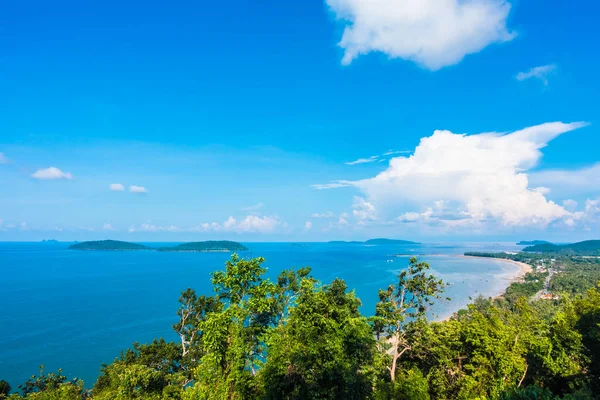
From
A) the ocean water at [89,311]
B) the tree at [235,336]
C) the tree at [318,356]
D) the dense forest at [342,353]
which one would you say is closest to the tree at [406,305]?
the dense forest at [342,353]

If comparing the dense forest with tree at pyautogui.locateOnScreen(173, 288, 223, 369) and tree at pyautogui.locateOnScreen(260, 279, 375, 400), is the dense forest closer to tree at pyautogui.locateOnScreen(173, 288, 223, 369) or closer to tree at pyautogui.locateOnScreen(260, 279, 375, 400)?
tree at pyautogui.locateOnScreen(260, 279, 375, 400)

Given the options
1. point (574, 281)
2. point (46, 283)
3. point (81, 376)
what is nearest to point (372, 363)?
point (81, 376)

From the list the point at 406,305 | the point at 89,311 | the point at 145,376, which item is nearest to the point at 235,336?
the point at 145,376

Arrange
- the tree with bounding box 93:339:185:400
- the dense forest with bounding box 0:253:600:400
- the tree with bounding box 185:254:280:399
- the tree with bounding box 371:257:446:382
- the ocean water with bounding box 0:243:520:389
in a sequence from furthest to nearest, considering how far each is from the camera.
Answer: the ocean water with bounding box 0:243:520:389 → the tree with bounding box 371:257:446:382 → the tree with bounding box 93:339:185:400 → the tree with bounding box 185:254:280:399 → the dense forest with bounding box 0:253:600:400

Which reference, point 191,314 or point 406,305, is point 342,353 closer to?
point 406,305

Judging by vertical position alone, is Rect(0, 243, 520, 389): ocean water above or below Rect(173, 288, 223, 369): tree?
below

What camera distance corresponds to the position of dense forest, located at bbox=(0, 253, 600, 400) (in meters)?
13.4

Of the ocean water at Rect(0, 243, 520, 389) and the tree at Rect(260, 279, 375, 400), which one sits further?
Answer: the ocean water at Rect(0, 243, 520, 389)

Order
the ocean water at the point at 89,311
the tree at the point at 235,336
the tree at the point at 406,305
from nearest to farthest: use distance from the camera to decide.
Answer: the tree at the point at 235,336 → the tree at the point at 406,305 → the ocean water at the point at 89,311

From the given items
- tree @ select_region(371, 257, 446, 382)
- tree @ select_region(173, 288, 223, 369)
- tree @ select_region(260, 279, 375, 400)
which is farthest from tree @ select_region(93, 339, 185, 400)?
tree @ select_region(371, 257, 446, 382)

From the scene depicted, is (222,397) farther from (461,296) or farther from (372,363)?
(461,296)

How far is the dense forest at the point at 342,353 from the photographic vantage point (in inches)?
528

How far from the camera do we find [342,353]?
13.0 metres

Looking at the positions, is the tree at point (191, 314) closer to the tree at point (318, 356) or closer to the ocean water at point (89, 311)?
the tree at point (318, 356)
